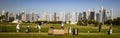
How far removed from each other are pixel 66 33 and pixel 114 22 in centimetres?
15939

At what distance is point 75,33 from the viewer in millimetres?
37438

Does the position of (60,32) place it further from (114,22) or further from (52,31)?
(114,22)

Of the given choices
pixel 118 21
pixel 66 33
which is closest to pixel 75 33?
pixel 66 33

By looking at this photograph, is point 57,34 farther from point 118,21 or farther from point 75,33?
point 118,21

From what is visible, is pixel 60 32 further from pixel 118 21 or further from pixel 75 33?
pixel 118 21

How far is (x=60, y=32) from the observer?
1436 inches

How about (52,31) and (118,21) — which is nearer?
(52,31)

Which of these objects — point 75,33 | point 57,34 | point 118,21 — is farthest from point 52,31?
point 118,21

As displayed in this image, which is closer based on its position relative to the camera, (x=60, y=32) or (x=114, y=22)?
(x=60, y=32)

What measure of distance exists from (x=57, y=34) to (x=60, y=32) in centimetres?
49

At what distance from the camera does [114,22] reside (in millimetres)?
192250

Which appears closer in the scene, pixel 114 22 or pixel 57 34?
pixel 57 34

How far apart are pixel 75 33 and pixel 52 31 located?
3.25 metres

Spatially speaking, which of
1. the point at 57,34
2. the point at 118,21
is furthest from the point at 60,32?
the point at 118,21
